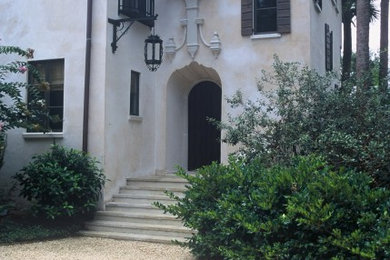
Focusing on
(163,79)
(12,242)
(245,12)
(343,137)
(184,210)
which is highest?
(245,12)

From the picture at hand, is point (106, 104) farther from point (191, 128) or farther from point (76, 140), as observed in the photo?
point (191, 128)

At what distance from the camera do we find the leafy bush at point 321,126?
6.74 m

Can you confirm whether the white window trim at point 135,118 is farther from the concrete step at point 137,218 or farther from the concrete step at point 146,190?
the concrete step at point 137,218

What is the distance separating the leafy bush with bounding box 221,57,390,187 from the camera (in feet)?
22.1

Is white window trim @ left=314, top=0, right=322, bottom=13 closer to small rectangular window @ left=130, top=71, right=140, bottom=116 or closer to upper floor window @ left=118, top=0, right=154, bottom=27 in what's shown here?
upper floor window @ left=118, top=0, right=154, bottom=27

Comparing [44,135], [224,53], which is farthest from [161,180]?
[224,53]

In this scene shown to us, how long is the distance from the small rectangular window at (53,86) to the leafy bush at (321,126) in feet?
12.7

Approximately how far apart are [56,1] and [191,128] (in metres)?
4.46

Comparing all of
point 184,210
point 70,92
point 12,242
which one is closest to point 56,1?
point 70,92

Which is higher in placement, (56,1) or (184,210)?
(56,1)

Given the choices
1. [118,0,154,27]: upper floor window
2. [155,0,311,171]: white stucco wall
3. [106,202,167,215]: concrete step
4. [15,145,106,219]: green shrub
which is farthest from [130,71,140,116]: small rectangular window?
[106,202,167,215]: concrete step

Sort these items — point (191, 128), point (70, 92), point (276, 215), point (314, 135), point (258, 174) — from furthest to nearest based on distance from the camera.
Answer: point (191, 128) → point (70, 92) → point (314, 135) → point (258, 174) → point (276, 215)

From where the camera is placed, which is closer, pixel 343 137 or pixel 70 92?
pixel 343 137

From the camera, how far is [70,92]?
10.0 metres
